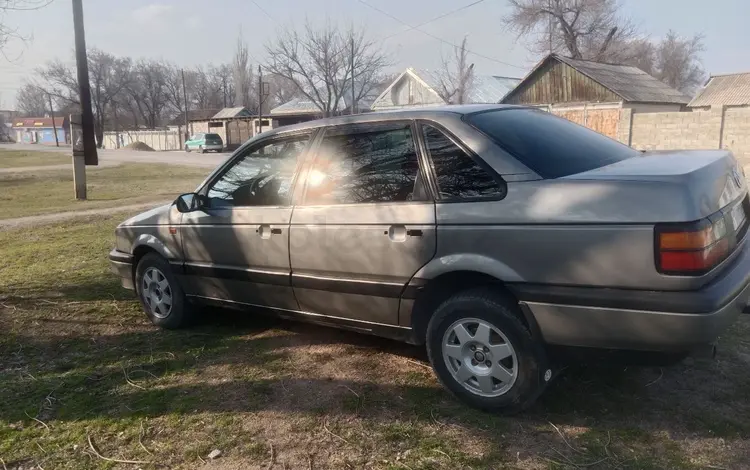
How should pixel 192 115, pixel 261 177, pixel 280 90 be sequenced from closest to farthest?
pixel 261 177 < pixel 280 90 < pixel 192 115

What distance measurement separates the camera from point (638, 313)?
278 cm

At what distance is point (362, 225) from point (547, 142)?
3.89 feet

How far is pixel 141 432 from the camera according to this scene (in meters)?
3.34

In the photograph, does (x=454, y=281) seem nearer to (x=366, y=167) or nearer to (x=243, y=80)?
(x=366, y=167)

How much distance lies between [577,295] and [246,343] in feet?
8.71

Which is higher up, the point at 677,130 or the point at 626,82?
the point at 626,82

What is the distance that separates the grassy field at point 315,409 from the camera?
2965 mm

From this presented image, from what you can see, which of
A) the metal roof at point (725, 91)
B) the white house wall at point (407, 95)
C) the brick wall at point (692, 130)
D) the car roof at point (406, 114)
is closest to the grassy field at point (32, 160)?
the white house wall at point (407, 95)

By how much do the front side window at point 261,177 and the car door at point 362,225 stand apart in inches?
8.9

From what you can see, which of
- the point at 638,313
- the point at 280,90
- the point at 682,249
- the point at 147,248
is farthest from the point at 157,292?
the point at 280,90

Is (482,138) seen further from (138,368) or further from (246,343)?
(138,368)

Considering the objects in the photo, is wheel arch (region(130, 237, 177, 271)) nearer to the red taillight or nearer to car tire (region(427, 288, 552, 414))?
car tire (region(427, 288, 552, 414))

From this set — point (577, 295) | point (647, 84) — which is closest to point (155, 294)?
point (577, 295)

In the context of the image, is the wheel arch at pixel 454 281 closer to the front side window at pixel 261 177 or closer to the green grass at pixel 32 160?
the front side window at pixel 261 177
